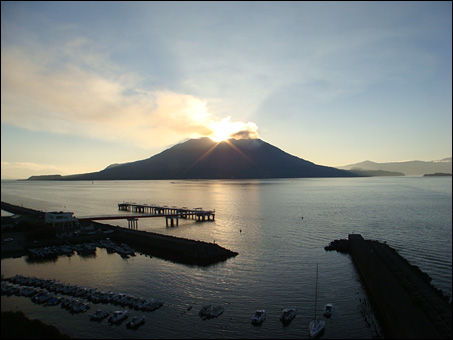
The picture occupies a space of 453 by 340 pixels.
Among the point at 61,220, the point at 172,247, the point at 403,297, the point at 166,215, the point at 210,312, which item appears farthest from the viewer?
the point at 166,215

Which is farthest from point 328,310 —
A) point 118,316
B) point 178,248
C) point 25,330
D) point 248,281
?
point 178,248

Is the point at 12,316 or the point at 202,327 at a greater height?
the point at 12,316

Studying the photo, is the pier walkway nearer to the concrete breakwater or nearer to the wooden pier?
the wooden pier

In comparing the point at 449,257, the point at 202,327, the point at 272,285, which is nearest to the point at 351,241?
the point at 449,257

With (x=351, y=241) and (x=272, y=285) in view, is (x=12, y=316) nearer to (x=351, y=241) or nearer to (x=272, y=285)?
(x=272, y=285)

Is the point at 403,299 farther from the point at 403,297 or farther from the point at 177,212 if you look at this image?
the point at 177,212

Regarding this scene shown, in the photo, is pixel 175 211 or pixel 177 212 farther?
pixel 175 211

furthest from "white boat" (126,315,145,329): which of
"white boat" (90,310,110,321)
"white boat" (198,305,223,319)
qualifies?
"white boat" (198,305,223,319)
